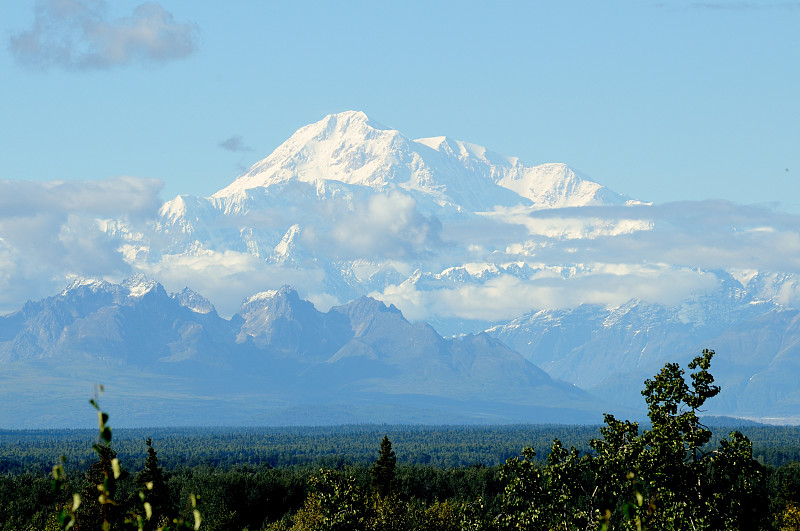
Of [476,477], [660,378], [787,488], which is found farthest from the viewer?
[476,477]

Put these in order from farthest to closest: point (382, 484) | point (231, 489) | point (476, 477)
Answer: point (476, 477) < point (231, 489) < point (382, 484)

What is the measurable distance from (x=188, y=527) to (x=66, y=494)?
126443 millimetres

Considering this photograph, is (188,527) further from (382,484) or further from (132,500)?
(382,484)

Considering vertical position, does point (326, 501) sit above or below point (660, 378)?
below

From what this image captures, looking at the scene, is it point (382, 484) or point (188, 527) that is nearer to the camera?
point (188, 527)

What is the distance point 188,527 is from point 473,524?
26366mm

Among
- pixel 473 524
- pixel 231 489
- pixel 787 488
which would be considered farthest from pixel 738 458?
pixel 231 489

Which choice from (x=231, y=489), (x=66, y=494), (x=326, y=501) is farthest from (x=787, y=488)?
(x=326, y=501)

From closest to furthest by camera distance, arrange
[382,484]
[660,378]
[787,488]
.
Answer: [660,378]
[382,484]
[787,488]

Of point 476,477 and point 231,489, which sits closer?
point 231,489

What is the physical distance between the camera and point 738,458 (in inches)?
1594

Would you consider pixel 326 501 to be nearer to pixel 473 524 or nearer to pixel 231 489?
pixel 473 524

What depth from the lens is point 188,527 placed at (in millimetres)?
18797

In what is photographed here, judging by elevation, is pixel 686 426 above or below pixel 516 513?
above
